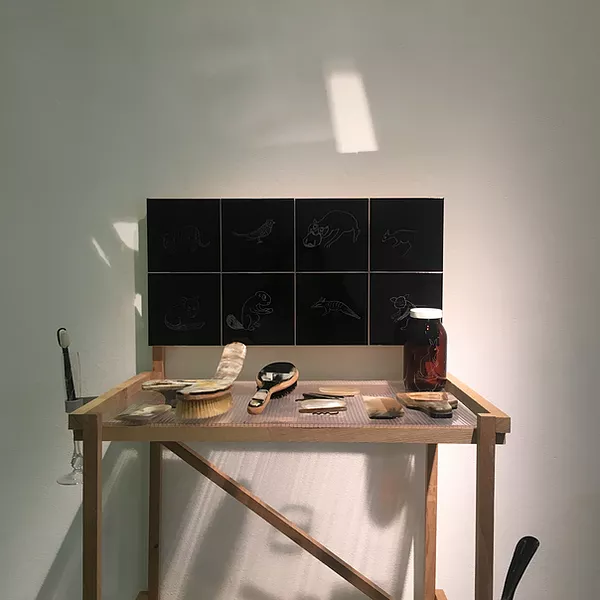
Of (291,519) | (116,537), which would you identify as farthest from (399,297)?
(116,537)

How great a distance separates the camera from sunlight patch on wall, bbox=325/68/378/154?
127cm

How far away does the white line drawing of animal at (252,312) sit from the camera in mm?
1244

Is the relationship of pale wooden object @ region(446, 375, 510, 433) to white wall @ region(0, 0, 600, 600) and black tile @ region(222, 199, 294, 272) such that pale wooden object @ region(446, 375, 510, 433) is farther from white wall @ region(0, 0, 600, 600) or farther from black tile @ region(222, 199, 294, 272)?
black tile @ region(222, 199, 294, 272)

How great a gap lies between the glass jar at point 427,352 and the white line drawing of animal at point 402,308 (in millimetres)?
102

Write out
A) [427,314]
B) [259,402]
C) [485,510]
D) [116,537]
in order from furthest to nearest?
[116,537] < [427,314] < [259,402] < [485,510]

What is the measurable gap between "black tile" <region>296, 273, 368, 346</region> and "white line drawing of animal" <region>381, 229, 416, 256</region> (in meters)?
0.09

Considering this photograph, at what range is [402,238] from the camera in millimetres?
1234

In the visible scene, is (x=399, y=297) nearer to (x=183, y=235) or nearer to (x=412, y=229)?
(x=412, y=229)

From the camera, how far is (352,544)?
52.2 inches

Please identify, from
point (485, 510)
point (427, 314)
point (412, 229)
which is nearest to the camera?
point (485, 510)

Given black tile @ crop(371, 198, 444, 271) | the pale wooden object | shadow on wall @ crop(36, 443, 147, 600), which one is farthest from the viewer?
shadow on wall @ crop(36, 443, 147, 600)

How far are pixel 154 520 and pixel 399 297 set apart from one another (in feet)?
2.41

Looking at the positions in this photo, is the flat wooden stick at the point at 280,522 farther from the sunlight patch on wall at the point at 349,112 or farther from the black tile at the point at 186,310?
the sunlight patch on wall at the point at 349,112

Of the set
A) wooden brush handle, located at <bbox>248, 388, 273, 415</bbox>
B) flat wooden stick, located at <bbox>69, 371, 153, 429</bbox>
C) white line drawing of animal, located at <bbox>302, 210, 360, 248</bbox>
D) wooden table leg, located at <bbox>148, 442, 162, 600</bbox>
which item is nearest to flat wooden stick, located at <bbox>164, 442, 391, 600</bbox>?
wooden table leg, located at <bbox>148, 442, 162, 600</bbox>
